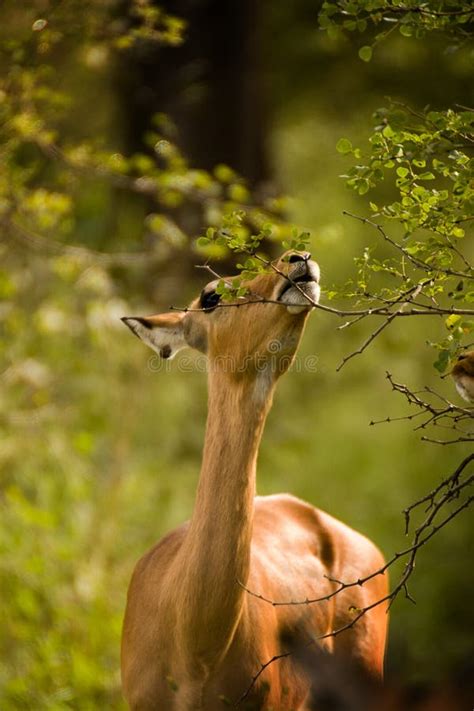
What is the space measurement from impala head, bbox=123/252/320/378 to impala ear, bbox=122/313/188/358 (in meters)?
0.06

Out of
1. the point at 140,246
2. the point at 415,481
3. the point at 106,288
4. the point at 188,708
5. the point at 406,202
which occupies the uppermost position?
the point at 140,246

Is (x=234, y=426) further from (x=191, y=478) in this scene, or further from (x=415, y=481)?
(x=415, y=481)

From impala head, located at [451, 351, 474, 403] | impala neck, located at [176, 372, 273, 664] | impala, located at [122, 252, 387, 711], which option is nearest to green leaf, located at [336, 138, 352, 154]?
impala, located at [122, 252, 387, 711]

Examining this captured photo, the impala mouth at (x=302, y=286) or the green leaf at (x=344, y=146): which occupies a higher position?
the green leaf at (x=344, y=146)

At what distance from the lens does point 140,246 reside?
343 inches

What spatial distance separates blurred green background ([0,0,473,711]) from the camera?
20.4 ft

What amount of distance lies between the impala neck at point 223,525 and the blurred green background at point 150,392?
2.80ft

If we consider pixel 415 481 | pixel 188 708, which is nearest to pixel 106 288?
pixel 415 481

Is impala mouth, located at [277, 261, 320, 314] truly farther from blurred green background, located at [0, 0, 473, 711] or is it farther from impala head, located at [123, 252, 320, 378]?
blurred green background, located at [0, 0, 473, 711]

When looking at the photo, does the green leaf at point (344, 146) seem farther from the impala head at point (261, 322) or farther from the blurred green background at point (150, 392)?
the blurred green background at point (150, 392)

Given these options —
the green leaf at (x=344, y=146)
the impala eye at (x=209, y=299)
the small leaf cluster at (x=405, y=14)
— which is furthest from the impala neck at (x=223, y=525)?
the small leaf cluster at (x=405, y=14)

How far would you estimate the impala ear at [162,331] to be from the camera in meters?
4.10

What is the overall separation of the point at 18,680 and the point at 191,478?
9.74 ft

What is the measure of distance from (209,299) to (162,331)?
28cm
